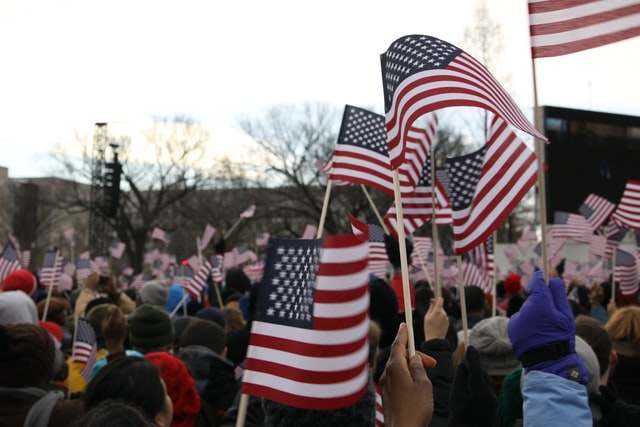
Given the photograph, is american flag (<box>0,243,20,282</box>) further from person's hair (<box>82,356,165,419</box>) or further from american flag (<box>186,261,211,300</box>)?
person's hair (<box>82,356,165,419</box>)

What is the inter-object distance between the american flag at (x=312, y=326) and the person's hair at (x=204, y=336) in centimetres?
318

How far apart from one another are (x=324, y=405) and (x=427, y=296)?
5180 millimetres

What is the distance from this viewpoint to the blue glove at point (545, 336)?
2.83m

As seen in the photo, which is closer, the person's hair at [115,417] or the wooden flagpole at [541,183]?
the person's hair at [115,417]

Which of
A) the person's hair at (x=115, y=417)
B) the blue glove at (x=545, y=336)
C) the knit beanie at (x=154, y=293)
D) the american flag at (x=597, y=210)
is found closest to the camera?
the person's hair at (x=115, y=417)

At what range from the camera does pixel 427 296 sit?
7109 millimetres

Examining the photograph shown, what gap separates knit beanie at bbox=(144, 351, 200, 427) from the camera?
14.8ft

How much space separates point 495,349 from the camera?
4.46 m

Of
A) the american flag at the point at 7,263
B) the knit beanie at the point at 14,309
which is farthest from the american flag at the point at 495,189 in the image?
the american flag at the point at 7,263

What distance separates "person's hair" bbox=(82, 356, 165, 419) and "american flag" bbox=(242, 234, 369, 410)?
1090mm

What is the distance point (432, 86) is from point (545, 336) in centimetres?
115

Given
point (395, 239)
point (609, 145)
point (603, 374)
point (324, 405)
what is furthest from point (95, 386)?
point (609, 145)

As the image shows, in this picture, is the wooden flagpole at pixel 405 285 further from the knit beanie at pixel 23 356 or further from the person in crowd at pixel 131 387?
the knit beanie at pixel 23 356

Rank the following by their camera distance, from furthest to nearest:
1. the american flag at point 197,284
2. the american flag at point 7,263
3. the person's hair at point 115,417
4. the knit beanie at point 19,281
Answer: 1. the american flag at point 7,263
2. the american flag at point 197,284
3. the knit beanie at point 19,281
4. the person's hair at point 115,417
